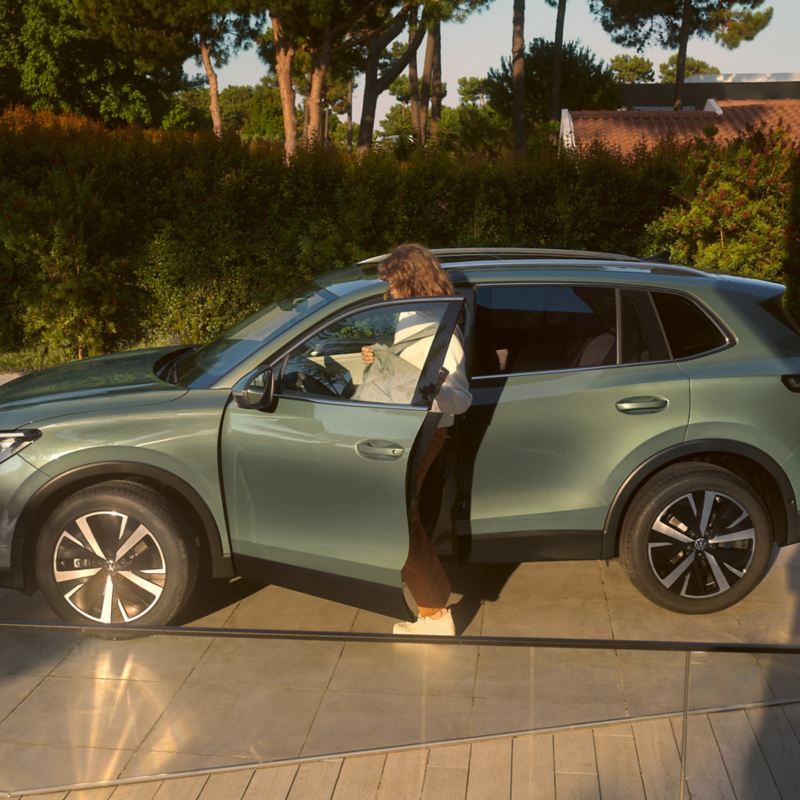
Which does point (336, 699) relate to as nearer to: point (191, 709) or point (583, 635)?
point (191, 709)

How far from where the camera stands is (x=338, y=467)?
483 cm

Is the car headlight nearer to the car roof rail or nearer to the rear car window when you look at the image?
the car roof rail

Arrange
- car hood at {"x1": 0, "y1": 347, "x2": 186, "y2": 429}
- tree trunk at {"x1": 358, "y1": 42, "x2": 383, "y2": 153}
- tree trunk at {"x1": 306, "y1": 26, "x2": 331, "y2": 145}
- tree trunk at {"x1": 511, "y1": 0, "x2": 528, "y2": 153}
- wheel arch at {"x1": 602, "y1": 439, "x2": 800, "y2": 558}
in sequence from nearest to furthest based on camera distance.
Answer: car hood at {"x1": 0, "y1": 347, "x2": 186, "y2": 429}, wheel arch at {"x1": 602, "y1": 439, "x2": 800, "y2": 558}, tree trunk at {"x1": 306, "y1": 26, "x2": 331, "y2": 145}, tree trunk at {"x1": 358, "y1": 42, "x2": 383, "y2": 153}, tree trunk at {"x1": 511, "y1": 0, "x2": 528, "y2": 153}

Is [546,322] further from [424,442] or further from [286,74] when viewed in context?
[286,74]

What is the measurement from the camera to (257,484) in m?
4.93

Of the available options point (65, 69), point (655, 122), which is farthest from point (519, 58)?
point (65, 69)

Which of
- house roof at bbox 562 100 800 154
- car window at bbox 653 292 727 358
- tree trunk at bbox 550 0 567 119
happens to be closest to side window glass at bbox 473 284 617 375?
car window at bbox 653 292 727 358

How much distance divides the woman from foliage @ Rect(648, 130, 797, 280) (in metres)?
8.03

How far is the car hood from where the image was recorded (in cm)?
503

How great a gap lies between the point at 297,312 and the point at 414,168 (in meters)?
7.92

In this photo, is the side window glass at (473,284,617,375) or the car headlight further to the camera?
the side window glass at (473,284,617,375)

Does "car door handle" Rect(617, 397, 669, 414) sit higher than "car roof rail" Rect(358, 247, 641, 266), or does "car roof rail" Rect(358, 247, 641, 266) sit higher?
"car roof rail" Rect(358, 247, 641, 266)

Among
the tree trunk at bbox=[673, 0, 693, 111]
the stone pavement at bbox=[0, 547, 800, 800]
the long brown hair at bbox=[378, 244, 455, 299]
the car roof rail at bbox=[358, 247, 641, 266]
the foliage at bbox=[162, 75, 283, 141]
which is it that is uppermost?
the tree trunk at bbox=[673, 0, 693, 111]

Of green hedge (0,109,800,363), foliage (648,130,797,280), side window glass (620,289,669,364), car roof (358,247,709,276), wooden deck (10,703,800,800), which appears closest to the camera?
wooden deck (10,703,800,800)
